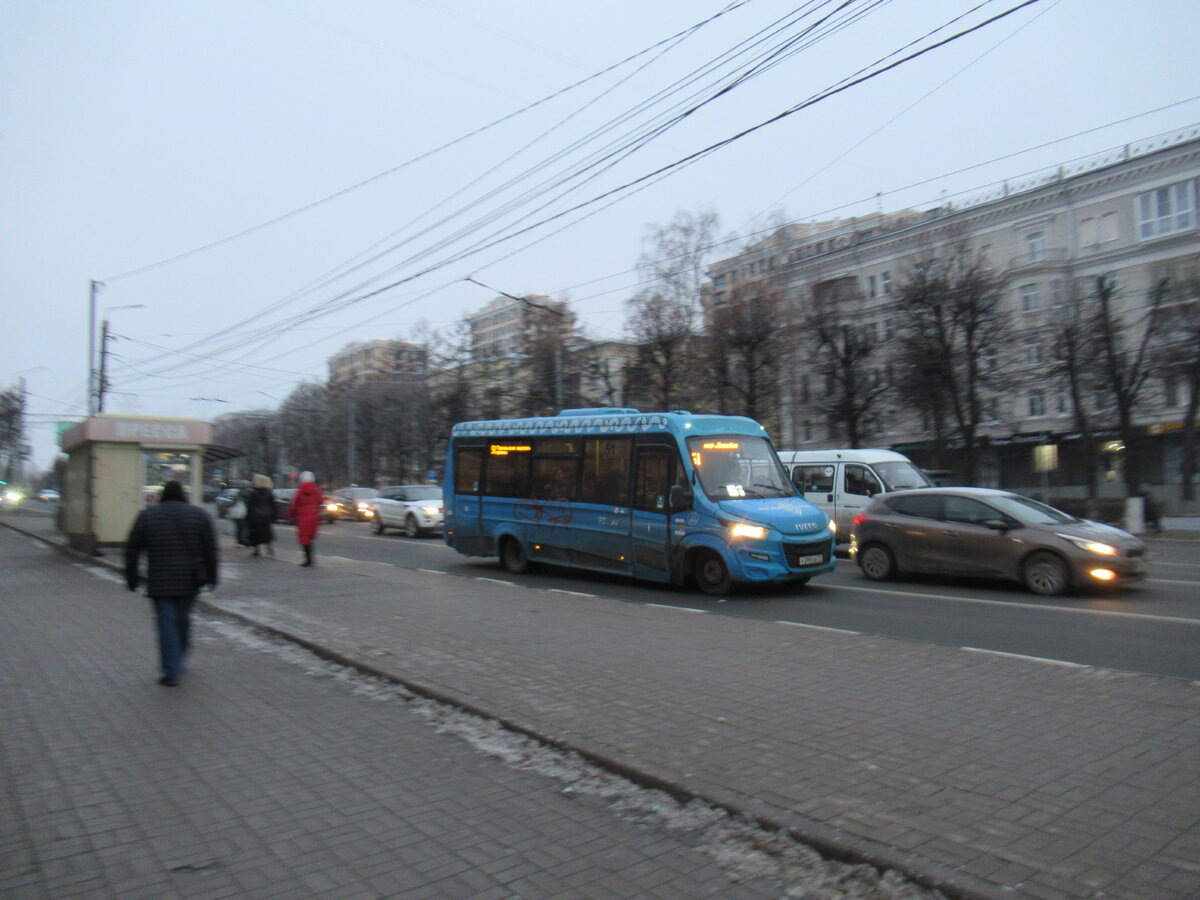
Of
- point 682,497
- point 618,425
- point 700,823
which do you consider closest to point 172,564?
point 700,823

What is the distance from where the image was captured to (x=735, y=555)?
1235 centimetres

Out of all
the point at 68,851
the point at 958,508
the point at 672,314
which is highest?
the point at 672,314

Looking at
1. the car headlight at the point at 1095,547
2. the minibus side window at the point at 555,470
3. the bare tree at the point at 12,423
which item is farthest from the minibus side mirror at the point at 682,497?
the bare tree at the point at 12,423

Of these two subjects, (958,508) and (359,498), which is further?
(359,498)

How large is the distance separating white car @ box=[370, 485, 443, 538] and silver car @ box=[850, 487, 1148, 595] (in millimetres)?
16365

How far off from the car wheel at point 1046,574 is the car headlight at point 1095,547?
320 millimetres

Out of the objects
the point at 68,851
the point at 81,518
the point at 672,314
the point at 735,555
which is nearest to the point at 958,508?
the point at 735,555

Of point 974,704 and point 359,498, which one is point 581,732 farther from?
point 359,498

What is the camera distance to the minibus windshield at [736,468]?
1303 centimetres

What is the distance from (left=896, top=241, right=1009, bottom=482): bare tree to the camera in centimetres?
3284

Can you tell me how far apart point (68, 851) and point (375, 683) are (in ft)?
11.1

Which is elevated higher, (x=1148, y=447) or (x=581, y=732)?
(x=1148, y=447)

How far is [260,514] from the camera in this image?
1956cm

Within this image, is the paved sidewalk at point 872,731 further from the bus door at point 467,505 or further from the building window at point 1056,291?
the building window at point 1056,291
